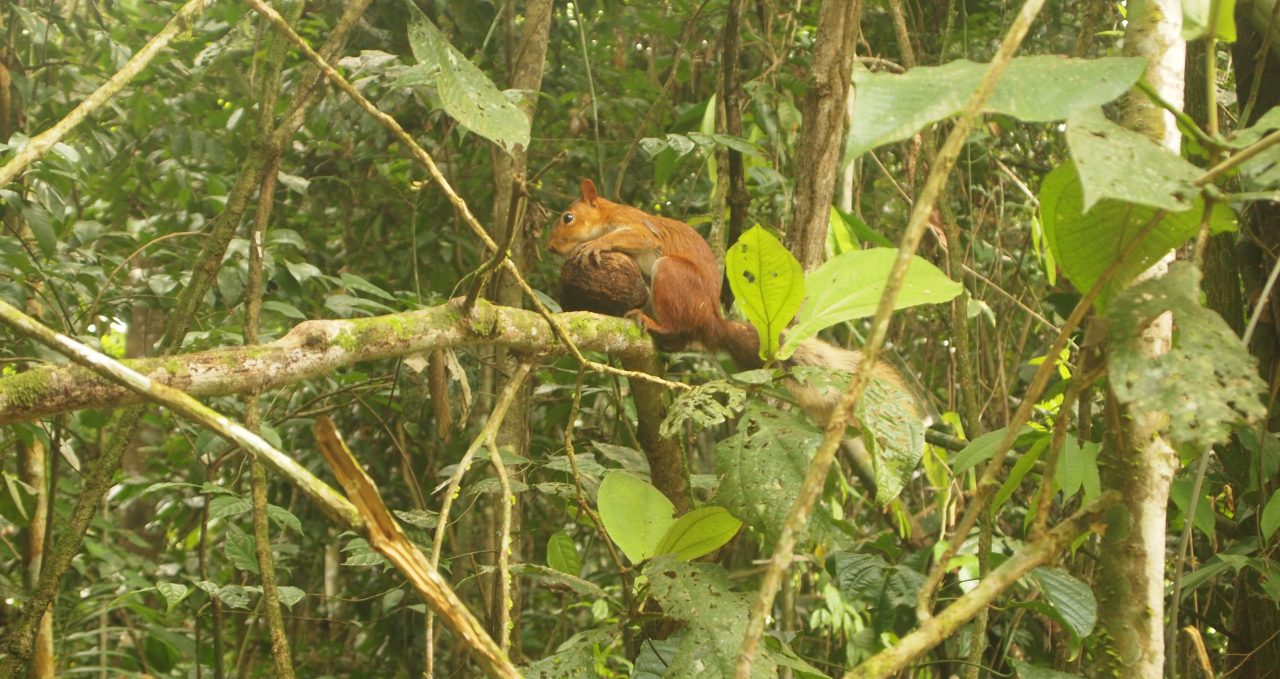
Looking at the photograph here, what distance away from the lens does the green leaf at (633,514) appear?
1.67 metres

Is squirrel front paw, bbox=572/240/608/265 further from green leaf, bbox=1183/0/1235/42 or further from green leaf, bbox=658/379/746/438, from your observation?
green leaf, bbox=1183/0/1235/42

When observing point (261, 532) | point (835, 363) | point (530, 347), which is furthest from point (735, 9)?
point (261, 532)

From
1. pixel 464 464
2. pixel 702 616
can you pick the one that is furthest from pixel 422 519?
pixel 702 616

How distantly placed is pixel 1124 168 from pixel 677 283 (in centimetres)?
214

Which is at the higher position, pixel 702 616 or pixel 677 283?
pixel 677 283

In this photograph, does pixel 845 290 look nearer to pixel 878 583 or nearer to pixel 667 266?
pixel 878 583

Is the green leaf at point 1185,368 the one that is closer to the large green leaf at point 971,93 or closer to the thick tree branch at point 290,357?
the large green leaf at point 971,93

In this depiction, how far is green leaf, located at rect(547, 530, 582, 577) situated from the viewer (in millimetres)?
2045

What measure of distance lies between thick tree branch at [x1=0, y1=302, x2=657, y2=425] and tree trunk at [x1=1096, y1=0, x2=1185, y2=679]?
3.07ft

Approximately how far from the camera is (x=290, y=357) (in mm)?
1286

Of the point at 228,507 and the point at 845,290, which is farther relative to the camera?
the point at 228,507

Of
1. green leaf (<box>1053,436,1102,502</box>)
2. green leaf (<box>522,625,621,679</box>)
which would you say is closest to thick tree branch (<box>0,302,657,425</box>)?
green leaf (<box>522,625,621,679</box>)

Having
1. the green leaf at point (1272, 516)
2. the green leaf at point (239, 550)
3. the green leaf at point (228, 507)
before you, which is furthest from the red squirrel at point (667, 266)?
the green leaf at point (1272, 516)

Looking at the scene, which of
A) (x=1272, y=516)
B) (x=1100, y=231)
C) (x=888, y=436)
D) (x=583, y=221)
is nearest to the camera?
(x=1100, y=231)
